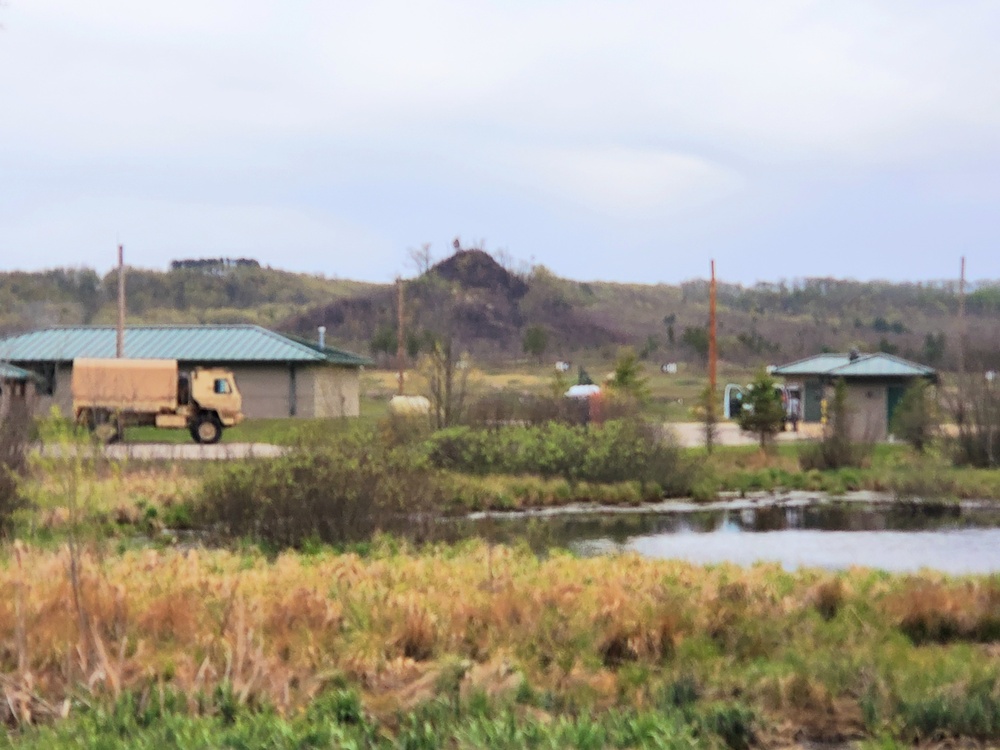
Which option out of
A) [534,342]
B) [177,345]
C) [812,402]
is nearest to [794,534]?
[812,402]

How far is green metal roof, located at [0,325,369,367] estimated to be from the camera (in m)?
45.8

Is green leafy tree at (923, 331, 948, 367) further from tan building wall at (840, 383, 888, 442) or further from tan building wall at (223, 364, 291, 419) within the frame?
tan building wall at (223, 364, 291, 419)

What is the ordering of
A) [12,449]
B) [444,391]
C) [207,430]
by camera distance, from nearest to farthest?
[12,449] < [444,391] < [207,430]

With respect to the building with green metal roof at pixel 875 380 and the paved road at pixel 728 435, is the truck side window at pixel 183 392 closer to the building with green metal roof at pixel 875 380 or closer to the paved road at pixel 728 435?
the paved road at pixel 728 435

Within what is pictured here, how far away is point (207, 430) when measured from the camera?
123 ft

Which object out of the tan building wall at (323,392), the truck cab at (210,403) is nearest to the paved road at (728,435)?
the tan building wall at (323,392)

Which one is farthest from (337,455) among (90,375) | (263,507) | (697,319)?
(697,319)

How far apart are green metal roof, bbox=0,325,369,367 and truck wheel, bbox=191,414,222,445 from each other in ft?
24.2

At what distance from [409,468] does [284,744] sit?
1119cm

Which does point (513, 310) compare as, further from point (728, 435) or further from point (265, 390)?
point (728, 435)

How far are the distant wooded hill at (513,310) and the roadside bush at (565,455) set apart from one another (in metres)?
55.5

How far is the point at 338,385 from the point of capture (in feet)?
161

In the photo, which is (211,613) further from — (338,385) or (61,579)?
(338,385)

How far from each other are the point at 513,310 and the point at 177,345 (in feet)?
247
